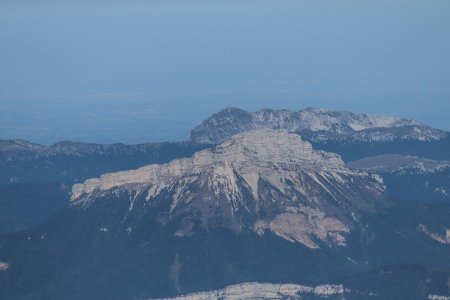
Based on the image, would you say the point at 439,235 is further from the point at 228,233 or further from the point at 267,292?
the point at 267,292

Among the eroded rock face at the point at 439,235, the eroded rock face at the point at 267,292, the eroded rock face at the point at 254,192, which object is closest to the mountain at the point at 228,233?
the eroded rock face at the point at 254,192

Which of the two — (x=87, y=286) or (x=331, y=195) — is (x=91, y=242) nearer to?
(x=87, y=286)

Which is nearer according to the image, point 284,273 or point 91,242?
point 284,273

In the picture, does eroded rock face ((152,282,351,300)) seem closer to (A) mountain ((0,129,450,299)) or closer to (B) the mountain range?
(B) the mountain range

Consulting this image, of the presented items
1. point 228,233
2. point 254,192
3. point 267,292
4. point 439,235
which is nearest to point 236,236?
point 228,233

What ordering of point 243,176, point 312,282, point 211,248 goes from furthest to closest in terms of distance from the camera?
point 243,176
point 211,248
point 312,282

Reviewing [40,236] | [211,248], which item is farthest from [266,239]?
[40,236]
